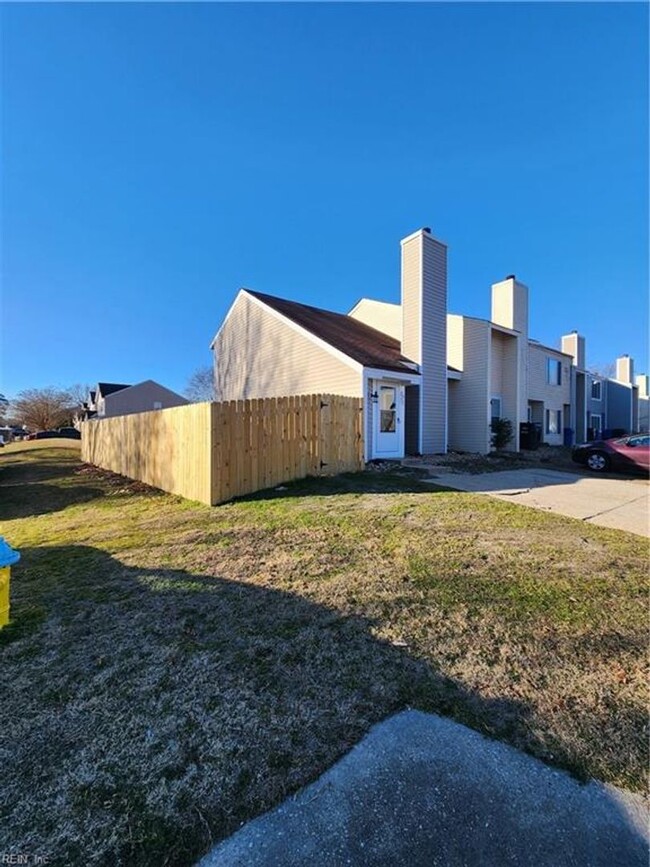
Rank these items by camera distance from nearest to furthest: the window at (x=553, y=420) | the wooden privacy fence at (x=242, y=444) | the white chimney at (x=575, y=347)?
the wooden privacy fence at (x=242, y=444) < the window at (x=553, y=420) < the white chimney at (x=575, y=347)

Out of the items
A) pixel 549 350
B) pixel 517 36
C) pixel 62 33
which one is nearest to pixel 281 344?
pixel 62 33

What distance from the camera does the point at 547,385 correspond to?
22938 millimetres

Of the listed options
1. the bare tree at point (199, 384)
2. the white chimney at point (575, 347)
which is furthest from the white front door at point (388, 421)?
the bare tree at point (199, 384)

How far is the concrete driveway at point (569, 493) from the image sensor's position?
21.0ft

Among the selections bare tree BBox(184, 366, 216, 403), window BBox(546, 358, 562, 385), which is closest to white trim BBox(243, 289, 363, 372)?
window BBox(546, 358, 562, 385)

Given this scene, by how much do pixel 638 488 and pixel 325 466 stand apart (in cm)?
748

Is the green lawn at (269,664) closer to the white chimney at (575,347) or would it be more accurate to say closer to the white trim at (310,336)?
the white trim at (310,336)

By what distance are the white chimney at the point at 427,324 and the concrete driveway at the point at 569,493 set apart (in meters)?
3.28

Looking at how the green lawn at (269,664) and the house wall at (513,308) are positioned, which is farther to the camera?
the house wall at (513,308)

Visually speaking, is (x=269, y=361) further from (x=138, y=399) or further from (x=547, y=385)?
(x=138, y=399)

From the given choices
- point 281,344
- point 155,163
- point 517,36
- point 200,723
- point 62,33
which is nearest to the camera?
point 200,723

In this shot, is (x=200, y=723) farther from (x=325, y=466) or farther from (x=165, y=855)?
(x=325, y=466)

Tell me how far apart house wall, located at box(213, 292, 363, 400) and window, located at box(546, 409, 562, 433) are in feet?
55.0

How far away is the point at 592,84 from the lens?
31.9 feet
